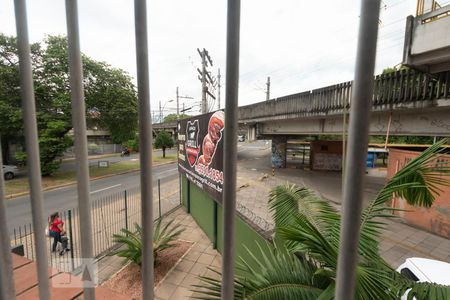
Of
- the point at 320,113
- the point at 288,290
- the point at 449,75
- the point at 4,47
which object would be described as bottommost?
the point at 288,290

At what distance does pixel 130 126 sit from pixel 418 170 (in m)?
20.2

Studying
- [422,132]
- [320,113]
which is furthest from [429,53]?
[320,113]

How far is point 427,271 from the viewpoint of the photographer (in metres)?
3.74

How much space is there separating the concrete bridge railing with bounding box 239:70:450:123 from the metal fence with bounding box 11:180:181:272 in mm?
7052

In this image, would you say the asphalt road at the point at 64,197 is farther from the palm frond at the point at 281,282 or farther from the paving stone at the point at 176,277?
the palm frond at the point at 281,282

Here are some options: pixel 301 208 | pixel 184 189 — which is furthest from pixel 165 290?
pixel 184 189

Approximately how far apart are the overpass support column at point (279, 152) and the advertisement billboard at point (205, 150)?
14.0m

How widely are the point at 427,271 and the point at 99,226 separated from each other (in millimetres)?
9048

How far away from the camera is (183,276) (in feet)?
17.5

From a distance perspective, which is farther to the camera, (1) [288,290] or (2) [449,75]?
(2) [449,75]

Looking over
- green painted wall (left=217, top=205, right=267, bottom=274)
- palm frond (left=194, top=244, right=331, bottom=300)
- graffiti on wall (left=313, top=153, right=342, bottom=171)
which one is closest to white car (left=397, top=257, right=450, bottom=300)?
green painted wall (left=217, top=205, right=267, bottom=274)

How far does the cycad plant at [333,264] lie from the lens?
1594 mm

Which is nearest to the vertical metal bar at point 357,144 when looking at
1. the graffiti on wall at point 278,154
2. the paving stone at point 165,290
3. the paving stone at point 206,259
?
the paving stone at point 165,290

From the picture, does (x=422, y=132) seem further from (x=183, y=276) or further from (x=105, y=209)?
(x=105, y=209)
